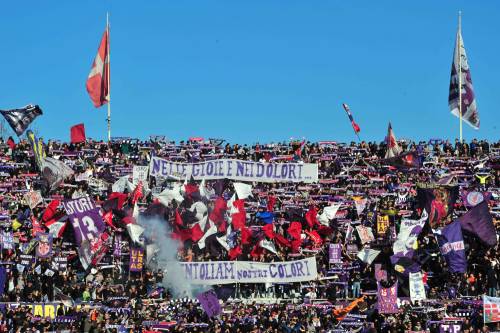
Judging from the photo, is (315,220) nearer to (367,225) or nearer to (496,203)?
(367,225)

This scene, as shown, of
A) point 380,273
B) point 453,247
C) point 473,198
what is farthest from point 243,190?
point 453,247

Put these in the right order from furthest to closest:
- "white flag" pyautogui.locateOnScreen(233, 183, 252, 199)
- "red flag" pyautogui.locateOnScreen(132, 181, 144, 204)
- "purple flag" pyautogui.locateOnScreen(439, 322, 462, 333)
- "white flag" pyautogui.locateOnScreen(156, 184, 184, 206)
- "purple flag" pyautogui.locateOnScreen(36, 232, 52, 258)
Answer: "white flag" pyautogui.locateOnScreen(233, 183, 252, 199) → "red flag" pyautogui.locateOnScreen(132, 181, 144, 204) → "white flag" pyautogui.locateOnScreen(156, 184, 184, 206) → "purple flag" pyautogui.locateOnScreen(36, 232, 52, 258) → "purple flag" pyautogui.locateOnScreen(439, 322, 462, 333)

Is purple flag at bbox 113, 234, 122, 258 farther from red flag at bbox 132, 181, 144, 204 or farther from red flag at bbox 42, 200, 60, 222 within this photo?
red flag at bbox 42, 200, 60, 222

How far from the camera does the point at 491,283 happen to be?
4022 cm

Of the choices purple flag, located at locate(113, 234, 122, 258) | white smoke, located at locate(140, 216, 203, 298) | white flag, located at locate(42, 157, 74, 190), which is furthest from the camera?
white flag, located at locate(42, 157, 74, 190)

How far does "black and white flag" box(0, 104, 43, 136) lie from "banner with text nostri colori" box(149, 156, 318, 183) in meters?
7.13

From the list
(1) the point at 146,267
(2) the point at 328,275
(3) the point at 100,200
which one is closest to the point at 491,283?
(2) the point at 328,275

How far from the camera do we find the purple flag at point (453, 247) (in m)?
42.0

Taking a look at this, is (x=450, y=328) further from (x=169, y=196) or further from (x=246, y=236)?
(x=169, y=196)

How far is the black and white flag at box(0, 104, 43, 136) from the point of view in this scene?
5194 cm

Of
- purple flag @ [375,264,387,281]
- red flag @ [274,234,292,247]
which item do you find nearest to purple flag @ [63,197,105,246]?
red flag @ [274,234,292,247]

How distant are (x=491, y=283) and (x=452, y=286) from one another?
152 centimetres

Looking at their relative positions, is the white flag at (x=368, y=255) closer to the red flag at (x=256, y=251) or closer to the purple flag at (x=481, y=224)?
the purple flag at (x=481, y=224)

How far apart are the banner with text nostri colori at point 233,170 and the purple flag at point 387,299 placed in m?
9.71
